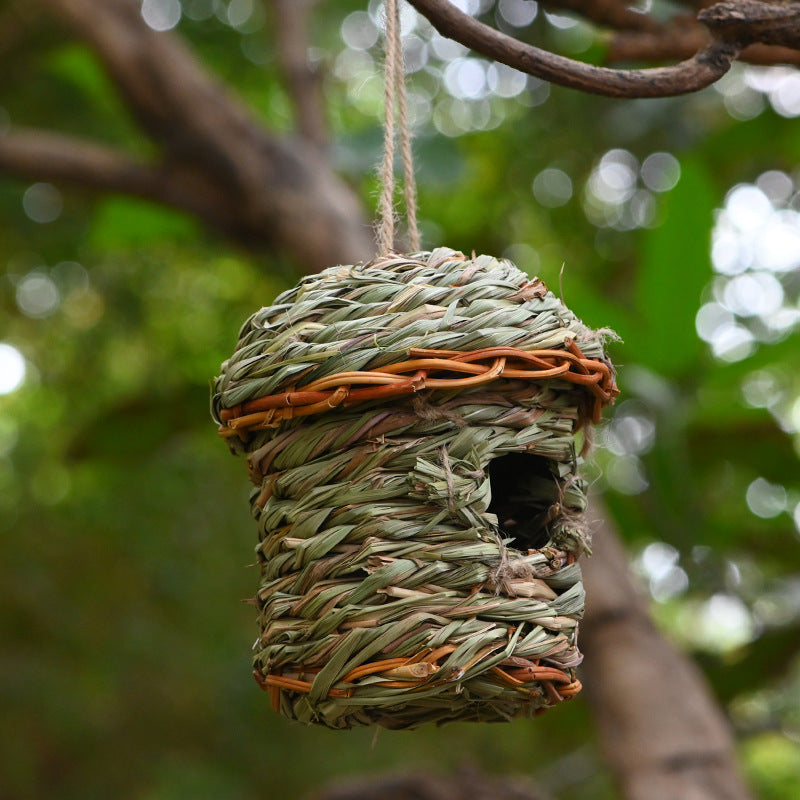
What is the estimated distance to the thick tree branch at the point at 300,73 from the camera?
2.80m

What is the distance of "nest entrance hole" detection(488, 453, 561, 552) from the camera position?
99cm

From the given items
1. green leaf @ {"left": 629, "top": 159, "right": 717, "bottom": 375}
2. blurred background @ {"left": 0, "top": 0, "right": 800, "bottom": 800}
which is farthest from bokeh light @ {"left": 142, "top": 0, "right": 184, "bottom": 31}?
green leaf @ {"left": 629, "top": 159, "right": 717, "bottom": 375}

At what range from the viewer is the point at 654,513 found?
240 centimetres

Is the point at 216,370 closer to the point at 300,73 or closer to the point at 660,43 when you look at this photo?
the point at 300,73

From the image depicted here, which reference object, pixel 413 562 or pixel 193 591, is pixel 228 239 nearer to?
pixel 193 591

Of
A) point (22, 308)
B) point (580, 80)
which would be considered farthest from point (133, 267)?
point (580, 80)

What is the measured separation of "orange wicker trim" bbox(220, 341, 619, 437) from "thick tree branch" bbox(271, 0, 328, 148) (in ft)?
6.76

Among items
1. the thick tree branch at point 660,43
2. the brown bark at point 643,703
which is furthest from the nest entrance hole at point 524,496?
the brown bark at point 643,703

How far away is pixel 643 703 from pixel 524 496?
46.9 inches

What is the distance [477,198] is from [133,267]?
1478mm

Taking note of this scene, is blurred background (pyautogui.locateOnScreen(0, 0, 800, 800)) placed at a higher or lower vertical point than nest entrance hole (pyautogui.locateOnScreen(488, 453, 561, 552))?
lower

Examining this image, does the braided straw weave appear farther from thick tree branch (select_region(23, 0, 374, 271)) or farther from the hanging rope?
thick tree branch (select_region(23, 0, 374, 271))

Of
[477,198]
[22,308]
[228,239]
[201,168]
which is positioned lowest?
[22,308]

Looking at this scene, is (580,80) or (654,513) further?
(654,513)
